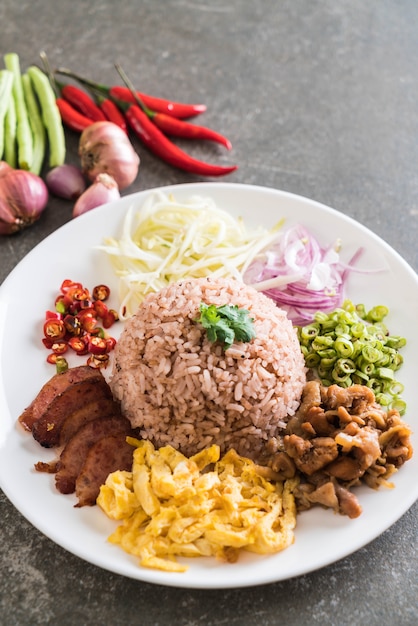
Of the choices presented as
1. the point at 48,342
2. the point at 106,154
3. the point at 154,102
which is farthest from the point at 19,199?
the point at 154,102

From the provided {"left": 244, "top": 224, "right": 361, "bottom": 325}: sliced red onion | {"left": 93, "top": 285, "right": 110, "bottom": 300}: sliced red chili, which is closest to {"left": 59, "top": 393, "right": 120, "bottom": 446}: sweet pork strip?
{"left": 93, "top": 285, "right": 110, "bottom": 300}: sliced red chili

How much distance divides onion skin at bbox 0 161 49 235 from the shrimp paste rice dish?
1.83 m

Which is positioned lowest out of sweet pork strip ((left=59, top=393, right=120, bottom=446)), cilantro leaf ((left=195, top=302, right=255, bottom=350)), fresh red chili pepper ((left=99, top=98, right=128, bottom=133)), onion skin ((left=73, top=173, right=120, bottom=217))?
sweet pork strip ((left=59, top=393, right=120, bottom=446))

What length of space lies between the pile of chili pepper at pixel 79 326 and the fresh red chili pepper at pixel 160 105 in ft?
7.72

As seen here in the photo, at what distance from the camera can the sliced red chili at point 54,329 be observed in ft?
14.9

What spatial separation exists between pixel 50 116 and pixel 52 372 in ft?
8.89

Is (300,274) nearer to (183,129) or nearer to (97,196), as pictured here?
(97,196)

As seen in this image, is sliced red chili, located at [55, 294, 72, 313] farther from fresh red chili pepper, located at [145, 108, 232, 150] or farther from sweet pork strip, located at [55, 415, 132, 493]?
fresh red chili pepper, located at [145, 108, 232, 150]

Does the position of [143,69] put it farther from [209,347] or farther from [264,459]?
[264,459]

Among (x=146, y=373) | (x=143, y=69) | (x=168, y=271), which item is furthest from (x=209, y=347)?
(x=143, y=69)

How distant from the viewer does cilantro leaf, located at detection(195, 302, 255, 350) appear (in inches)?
156

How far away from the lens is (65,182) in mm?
5805

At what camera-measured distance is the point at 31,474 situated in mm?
3805

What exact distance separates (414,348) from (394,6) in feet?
15.9
